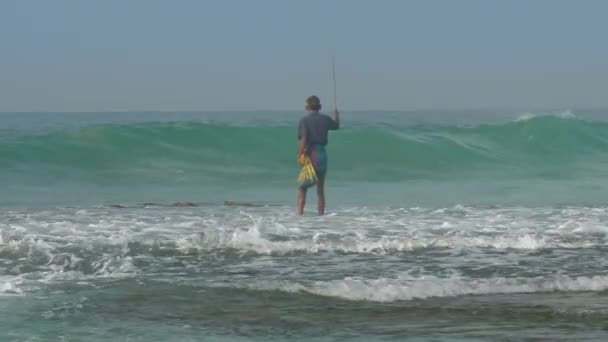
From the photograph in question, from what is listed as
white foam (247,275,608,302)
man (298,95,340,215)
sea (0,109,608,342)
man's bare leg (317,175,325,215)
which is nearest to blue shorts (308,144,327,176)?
man (298,95,340,215)

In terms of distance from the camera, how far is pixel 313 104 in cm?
1393

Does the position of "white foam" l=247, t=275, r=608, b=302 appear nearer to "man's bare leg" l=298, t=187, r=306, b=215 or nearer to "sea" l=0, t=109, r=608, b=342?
"sea" l=0, t=109, r=608, b=342

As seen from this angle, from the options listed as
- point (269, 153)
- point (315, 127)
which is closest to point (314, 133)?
point (315, 127)

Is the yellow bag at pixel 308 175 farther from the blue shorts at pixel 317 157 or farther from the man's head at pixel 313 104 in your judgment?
the man's head at pixel 313 104

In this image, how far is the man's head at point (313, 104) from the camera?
1394cm

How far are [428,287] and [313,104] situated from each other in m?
5.91

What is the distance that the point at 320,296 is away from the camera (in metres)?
8.10

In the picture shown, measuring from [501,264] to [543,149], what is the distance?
2165cm

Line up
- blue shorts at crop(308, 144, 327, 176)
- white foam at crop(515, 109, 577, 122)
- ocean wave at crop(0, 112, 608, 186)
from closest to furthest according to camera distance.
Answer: blue shorts at crop(308, 144, 327, 176) → ocean wave at crop(0, 112, 608, 186) → white foam at crop(515, 109, 577, 122)

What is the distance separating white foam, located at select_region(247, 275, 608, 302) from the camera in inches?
320

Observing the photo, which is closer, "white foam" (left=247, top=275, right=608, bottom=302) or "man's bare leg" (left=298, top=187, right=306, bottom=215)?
"white foam" (left=247, top=275, right=608, bottom=302)

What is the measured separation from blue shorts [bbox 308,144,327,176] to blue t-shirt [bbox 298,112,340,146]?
91 mm

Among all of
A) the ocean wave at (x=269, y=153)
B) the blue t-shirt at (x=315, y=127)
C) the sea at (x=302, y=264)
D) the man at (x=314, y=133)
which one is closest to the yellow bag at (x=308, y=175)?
the man at (x=314, y=133)

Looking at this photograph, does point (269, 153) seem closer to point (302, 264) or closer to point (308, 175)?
point (308, 175)
